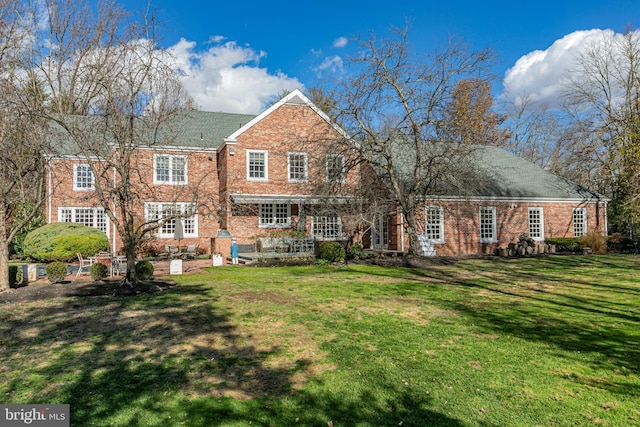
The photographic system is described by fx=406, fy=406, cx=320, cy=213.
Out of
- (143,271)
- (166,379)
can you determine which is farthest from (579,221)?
(166,379)

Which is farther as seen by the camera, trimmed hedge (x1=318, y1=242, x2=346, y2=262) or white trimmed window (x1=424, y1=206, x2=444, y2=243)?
white trimmed window (x1=424, y1=206, x2=444, y2=243)

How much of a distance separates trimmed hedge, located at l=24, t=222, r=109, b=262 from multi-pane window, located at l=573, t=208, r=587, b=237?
1170 inches

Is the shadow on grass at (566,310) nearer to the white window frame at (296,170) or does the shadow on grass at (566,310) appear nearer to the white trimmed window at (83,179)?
the white window frame at (296,170)

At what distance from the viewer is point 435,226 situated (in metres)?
25.2

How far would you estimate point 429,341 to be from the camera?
24.2ft

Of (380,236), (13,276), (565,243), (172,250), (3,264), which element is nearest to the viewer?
(3,264)

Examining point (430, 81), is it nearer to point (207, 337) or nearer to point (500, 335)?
point (500, 335)

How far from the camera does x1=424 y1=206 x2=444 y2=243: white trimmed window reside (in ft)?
82.2

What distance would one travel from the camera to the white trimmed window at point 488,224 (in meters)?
26.4

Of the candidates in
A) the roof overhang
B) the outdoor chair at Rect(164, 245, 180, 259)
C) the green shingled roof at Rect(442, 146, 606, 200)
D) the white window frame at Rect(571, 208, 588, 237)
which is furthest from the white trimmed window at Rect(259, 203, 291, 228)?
the white window frame at Rect(571, 208, 588, 237)

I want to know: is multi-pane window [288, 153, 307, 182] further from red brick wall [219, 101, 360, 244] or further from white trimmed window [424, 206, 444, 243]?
white trimmed window [424, 206, 444, 243]

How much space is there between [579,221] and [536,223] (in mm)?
3583

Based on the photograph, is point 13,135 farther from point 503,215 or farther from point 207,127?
point 503,215

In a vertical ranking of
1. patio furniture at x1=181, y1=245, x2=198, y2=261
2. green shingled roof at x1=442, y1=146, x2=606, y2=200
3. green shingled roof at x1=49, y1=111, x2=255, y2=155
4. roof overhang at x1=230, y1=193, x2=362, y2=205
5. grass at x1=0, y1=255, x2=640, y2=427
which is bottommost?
grass at x1=0, y1=255, x2=640, y2=427
